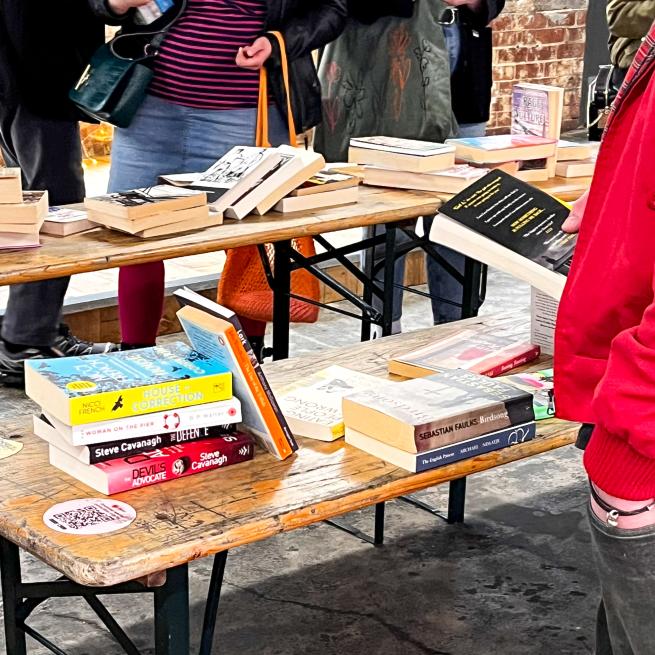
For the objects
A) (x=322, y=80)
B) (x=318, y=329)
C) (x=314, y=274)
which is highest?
(x=322, y=80)

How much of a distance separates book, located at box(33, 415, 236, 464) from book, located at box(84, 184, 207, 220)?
2.80ft

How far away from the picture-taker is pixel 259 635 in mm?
2582

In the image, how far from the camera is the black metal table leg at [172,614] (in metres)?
1.62

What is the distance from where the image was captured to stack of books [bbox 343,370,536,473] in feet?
5.94

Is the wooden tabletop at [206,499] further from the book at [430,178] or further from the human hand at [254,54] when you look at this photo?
the human hand at [254,54]

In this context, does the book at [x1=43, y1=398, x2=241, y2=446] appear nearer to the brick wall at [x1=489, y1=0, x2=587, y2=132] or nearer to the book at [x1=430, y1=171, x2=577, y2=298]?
the book at [x1=430, y1=171, x2=577, y2=298]

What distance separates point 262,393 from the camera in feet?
6.00

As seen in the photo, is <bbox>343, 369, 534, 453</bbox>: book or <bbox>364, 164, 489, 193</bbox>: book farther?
<bbox>364, 164, 489, 193</bbox>: book

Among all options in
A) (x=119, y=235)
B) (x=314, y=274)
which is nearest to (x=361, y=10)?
(x=314, y=274)

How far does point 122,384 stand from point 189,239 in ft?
3.08

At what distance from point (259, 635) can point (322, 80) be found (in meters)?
1.68

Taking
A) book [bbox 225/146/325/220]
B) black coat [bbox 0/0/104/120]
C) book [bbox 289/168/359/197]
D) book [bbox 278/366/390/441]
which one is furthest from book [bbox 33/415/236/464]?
black coat [bbox 0/0/104/120]

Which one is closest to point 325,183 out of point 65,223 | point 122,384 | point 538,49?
point 65,223

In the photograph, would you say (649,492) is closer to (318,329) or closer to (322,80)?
(322,80)
